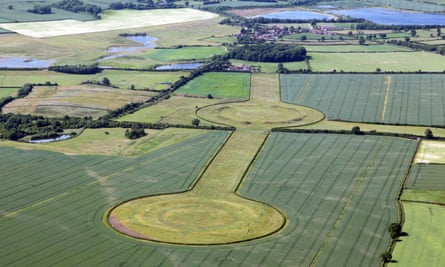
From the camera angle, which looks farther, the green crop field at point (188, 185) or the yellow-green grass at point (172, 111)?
the yellow-green grass at point (172, 111)

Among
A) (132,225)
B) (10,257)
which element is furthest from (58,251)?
(132,225)

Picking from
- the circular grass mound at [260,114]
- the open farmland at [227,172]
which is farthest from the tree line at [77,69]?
the circular grass mound at [260,114]

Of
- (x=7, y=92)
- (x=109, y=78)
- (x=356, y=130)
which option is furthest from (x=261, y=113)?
(x=7, y=92)

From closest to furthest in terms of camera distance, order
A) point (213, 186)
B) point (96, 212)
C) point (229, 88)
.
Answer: point (96, 212), point (213, 186), point (229, 88)

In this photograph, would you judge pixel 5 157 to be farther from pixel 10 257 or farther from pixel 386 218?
pixel 386 218

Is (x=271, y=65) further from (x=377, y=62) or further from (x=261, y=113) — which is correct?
(x=261, y=113)

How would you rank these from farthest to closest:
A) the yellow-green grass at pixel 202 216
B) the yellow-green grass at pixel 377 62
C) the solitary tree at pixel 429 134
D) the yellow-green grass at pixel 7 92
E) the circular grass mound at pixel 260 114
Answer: the yellow-green grass at pixel 377 62 → the yellow-green grass at pixel 7 92 → the circular grass mound at pixel 260 114 → the solitary tree at pixel 429 134 → the yellow-green grass at pixel 202 216

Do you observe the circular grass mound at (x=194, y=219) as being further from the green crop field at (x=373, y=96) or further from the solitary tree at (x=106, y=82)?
the solitary tree at (x=106, y=82)
